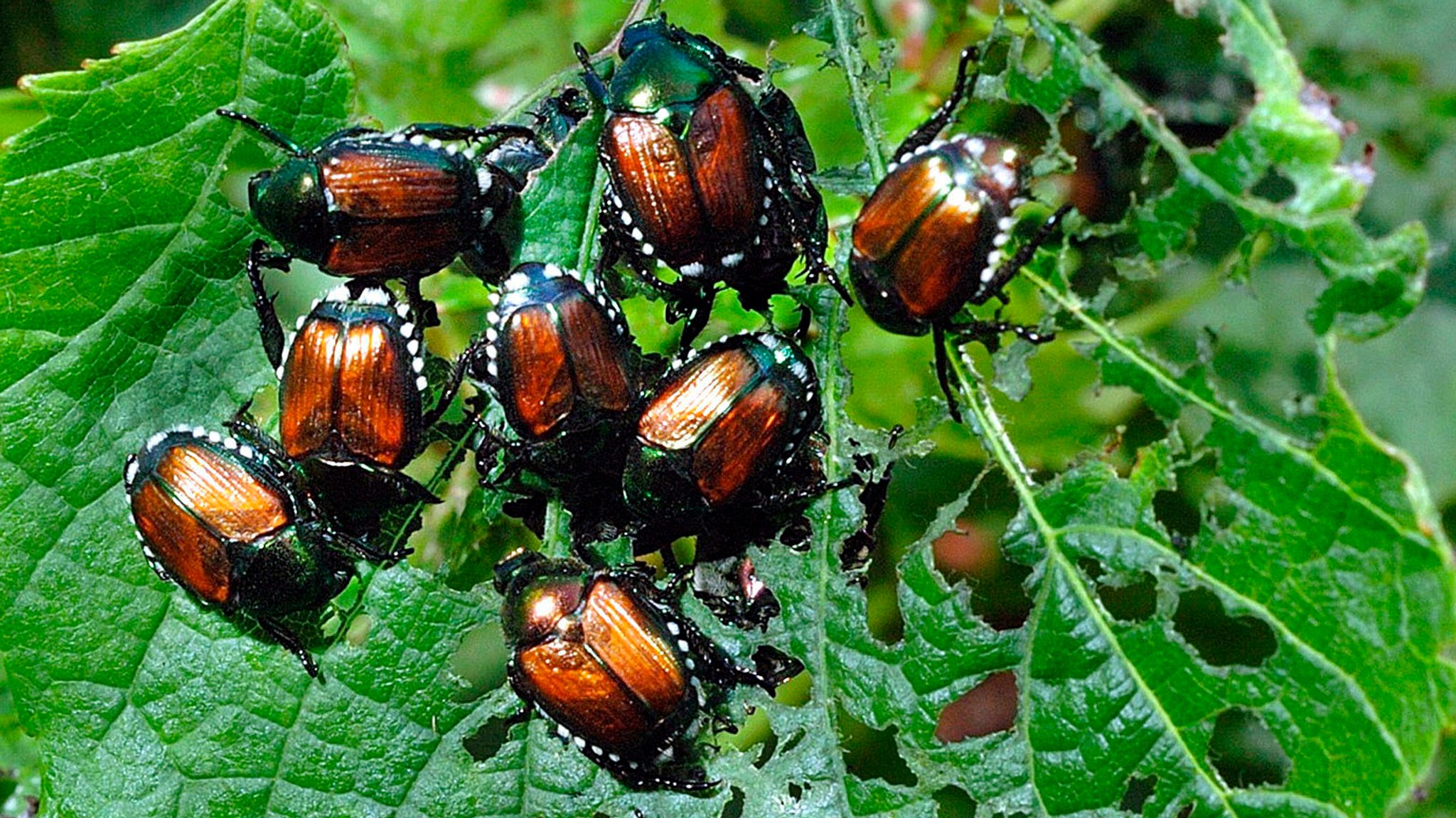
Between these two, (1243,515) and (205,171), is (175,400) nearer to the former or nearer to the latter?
(205,171)

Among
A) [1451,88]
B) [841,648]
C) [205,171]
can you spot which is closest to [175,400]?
[205,171]

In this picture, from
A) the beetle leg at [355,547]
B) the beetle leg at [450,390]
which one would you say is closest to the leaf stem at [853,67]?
the beetle leg at [450,390]

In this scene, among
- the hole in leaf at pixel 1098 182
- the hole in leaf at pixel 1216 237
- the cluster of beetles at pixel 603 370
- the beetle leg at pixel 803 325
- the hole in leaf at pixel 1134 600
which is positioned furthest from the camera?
the hole in leaf at pixel 1098 182

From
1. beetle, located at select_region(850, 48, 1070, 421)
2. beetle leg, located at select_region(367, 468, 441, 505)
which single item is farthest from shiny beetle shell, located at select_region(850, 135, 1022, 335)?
beetle leg, located at select_region(367, 468, 441, 505)

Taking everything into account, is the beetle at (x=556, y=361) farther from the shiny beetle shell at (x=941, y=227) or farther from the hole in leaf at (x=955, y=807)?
the hole in leaf at (x=955, y=807)

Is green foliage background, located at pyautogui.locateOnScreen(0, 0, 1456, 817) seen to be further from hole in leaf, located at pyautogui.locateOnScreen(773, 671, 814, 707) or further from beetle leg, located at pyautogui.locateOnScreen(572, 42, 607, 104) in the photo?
beetle leg, located at pyautogui.locateOnScreen(572, 42, 607, 104)

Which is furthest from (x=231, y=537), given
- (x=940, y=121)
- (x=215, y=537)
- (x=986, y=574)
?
(x=986, y=574)
